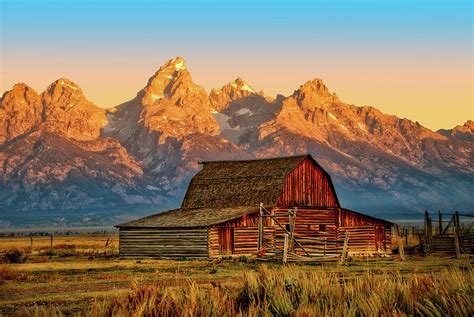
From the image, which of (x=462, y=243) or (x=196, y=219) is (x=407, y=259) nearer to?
(x=462, y=243)

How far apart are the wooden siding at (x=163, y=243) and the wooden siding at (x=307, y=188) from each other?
25.0ft

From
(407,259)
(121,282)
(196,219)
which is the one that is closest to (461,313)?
(121,282)

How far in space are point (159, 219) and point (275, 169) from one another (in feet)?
30.3

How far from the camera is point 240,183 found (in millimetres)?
63688

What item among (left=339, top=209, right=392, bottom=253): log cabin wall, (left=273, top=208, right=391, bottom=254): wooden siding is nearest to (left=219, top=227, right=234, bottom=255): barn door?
(left=273, top=208, right=391, bottom=254): wooden siding

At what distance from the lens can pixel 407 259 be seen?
51.3 metres

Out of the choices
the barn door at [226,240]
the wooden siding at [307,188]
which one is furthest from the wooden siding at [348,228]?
the barn door at [226,240]

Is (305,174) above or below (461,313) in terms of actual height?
above

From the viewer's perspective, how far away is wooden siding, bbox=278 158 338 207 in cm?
6084

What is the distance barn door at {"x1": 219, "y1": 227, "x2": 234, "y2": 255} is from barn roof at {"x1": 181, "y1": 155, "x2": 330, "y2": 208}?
4714 mm

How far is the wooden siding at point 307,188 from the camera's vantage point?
60.8 meters

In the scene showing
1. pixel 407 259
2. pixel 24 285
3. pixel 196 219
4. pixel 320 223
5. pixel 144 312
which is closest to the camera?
pixel 144 312

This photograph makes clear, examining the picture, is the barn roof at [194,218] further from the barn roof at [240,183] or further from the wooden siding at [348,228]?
the wooden siding at [348,228]

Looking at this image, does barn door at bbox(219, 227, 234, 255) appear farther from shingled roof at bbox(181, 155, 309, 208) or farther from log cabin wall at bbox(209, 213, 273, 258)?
shingled roof at bbox(181, 155, 309, 208)
